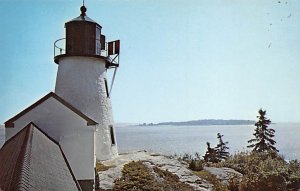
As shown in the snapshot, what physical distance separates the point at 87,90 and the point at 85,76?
1.22ft

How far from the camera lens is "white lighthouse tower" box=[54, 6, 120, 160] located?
28.2ft

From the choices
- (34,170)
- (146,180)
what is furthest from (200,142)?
(34,170)

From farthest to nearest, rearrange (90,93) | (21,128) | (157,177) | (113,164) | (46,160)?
1. (90,93)
2. (113,164)
3. (157,177)
4. (21,128)
5. (46,160)

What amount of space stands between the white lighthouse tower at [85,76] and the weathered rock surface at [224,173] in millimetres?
2795

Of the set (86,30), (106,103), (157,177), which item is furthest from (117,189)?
(86,30)

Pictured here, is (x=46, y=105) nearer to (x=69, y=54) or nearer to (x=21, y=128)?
(x=21, y=128)

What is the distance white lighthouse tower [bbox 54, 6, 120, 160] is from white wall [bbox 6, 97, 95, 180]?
76.9 inches

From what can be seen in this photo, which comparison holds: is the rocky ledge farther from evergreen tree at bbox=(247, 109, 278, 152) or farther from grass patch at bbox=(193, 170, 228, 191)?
evergreen tree at bbox=(247, 109, 278, 152)

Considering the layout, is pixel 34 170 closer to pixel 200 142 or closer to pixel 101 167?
pixel 101 167

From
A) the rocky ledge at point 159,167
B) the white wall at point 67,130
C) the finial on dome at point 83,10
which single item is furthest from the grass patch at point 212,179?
the finial on dome at point 83,10

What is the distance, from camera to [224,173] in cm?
891

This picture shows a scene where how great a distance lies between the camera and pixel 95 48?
28.8 ft

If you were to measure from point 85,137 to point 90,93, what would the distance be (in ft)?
7.67

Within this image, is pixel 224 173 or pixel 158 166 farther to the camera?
pixel 224 173
